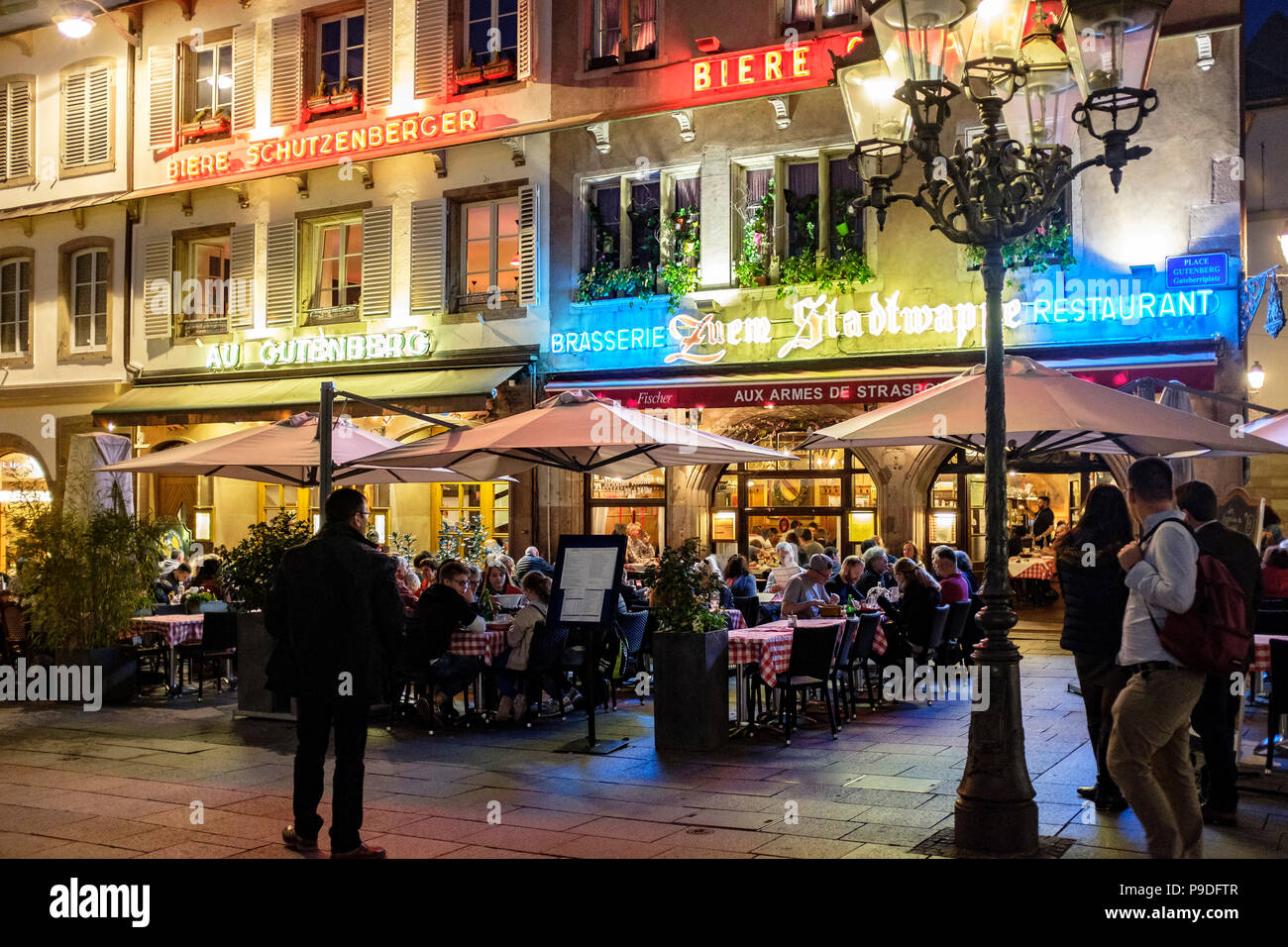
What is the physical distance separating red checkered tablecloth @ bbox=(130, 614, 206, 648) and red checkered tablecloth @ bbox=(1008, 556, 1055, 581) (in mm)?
10589

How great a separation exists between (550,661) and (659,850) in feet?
13.0

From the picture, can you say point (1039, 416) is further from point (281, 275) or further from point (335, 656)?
point (281, 275)

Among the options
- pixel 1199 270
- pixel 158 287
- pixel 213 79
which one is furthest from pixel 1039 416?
pixel 158 287

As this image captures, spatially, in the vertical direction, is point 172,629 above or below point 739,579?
below

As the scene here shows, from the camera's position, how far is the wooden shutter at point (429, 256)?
19109 mm

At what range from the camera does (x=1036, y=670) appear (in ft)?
44.1

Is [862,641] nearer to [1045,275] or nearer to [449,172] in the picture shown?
[1045,275]

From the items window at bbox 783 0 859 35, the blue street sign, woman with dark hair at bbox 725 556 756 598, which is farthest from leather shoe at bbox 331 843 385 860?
window at bbox 783 0 859 35

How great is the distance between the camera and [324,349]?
65.6 feet

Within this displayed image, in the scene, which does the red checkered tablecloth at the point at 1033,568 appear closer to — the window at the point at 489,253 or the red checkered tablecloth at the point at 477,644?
the window at the point at 489,253

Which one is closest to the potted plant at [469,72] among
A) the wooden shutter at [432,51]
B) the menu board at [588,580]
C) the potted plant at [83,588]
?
the wooden shutter at [432,51]

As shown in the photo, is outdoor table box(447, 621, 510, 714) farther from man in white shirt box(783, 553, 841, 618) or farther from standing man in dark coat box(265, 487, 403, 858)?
standing man in dark coat box(265, 487, 403, 858)

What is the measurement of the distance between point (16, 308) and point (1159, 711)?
71.5 feet
